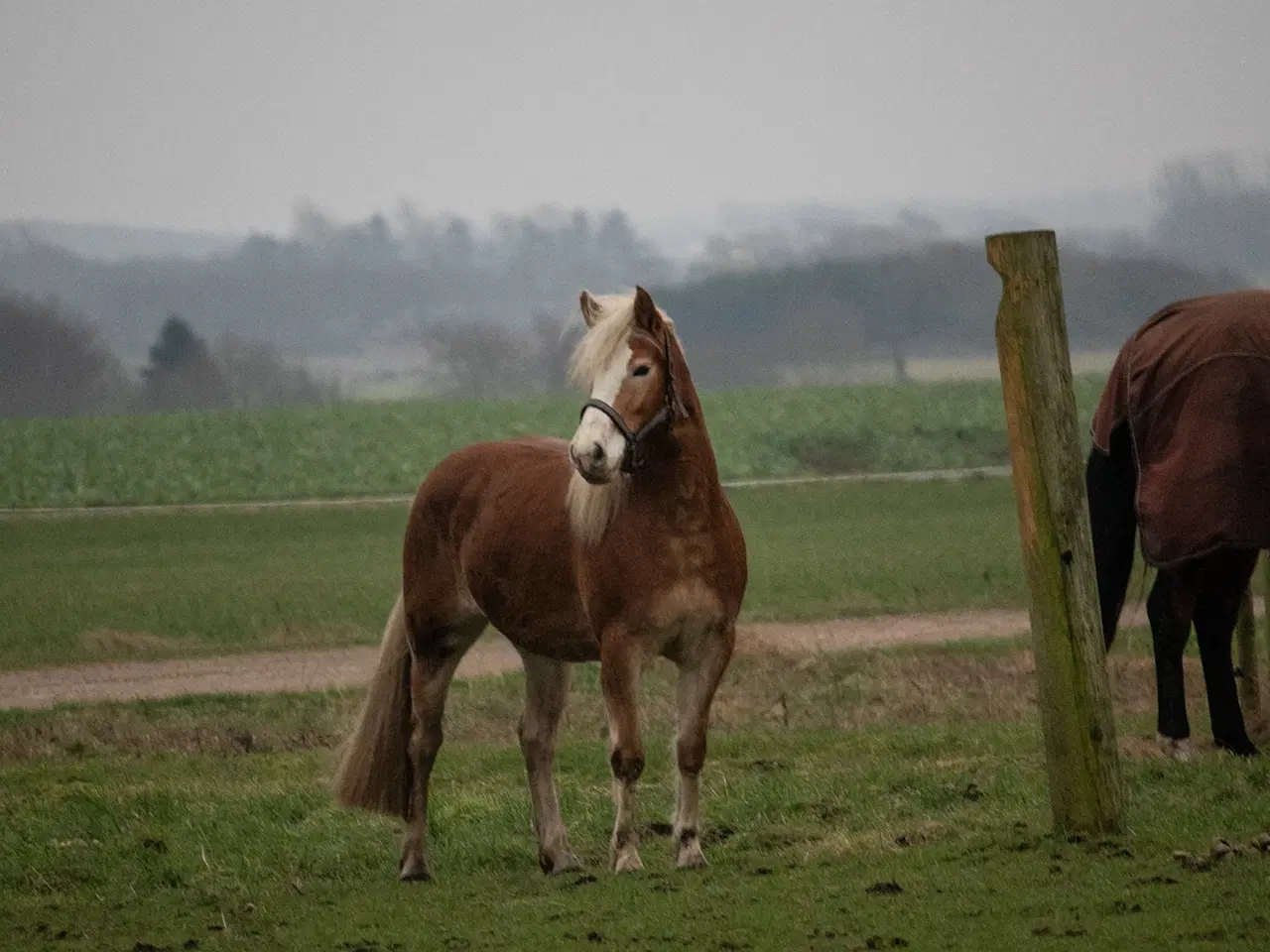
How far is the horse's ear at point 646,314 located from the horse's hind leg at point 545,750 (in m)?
1.64

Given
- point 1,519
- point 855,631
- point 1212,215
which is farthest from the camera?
point 1212,215

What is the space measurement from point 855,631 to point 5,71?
116 metres

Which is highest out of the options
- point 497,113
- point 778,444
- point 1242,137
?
point 497,113

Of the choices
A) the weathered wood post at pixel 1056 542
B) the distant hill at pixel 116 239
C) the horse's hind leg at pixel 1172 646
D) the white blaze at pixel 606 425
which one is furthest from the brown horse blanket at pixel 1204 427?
the distant hill at pixel 116 239

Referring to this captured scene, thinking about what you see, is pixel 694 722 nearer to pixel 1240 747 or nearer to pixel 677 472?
pixel 677 472

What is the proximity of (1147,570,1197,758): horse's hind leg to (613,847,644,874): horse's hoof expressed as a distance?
9.74 ft

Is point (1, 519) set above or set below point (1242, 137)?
below

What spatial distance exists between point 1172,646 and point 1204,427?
1.05 metres

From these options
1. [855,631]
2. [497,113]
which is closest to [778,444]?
[855,631]

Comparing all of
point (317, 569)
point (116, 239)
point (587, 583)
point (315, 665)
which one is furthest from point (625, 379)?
point (116, 239)

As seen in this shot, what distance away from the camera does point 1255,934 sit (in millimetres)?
5398

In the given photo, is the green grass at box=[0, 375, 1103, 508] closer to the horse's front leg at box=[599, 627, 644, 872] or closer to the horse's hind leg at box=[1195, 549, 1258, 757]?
the horse's hind leg at box=[1195, 549, 1258, 757]

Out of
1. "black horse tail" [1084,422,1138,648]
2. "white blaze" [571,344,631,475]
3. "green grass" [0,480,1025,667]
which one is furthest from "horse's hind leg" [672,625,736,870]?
"green grass" [0,480,1025,667]

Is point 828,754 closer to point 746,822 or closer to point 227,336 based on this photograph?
point 746,822
